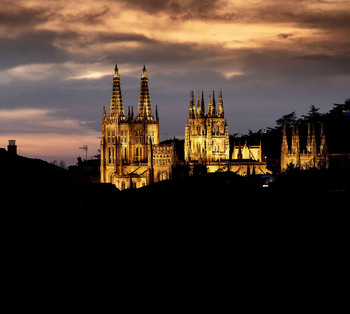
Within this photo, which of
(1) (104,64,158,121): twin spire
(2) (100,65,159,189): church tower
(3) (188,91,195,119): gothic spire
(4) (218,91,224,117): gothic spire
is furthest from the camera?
(1) (104,64,158,121): twin spire

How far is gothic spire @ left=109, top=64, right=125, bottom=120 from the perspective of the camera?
13950cm

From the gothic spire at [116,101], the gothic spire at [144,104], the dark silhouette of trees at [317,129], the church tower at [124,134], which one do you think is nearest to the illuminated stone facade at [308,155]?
the dark silhouette of trees at [317,129]

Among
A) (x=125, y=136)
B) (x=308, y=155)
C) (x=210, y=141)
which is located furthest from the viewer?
(x=125, y=136)

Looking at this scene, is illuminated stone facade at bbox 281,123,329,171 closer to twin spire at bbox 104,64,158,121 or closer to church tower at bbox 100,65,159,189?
church tower at bbox 100,65,159,189

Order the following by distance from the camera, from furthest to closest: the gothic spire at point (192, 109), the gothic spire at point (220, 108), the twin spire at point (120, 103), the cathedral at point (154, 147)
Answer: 1. the twin spire at point (120, 103)
2. the gothic spire at point (220, 108)
3. the gothic spire at point (192, 109)
4. the cathedral at point (154, 147)

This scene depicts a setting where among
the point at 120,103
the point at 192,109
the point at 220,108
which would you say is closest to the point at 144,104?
the point at 120,103

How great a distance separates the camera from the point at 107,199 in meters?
50.3

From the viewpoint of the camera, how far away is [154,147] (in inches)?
5079

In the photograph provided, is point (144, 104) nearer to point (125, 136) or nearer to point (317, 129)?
point (125, 136)

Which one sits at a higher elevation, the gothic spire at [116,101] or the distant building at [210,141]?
the gothic spire at [116,101]

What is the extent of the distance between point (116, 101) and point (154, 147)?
1654 centimetres

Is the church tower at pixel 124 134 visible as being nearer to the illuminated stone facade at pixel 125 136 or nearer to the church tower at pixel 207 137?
the illuminated stone facade at pixel 125 136

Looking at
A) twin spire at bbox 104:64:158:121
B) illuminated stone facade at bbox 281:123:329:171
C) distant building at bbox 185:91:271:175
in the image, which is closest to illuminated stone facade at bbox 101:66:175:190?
twin spire at bbox 104:64:158:121

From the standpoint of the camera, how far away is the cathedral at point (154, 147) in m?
123
